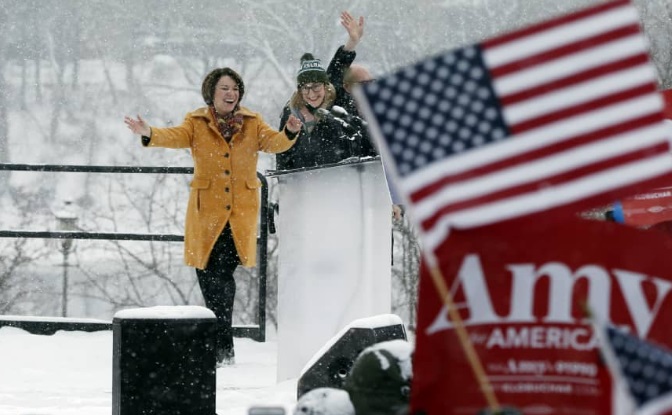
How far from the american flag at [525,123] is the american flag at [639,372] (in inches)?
18.1

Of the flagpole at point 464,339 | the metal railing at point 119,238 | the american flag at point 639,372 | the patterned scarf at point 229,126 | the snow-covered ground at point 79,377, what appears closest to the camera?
the american flag at point 639,372

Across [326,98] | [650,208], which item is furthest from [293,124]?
[650,208]

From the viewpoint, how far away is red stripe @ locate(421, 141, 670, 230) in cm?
315

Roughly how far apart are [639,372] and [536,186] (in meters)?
0.54

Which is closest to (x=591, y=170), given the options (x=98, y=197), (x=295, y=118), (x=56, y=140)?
(x=295, y=118)

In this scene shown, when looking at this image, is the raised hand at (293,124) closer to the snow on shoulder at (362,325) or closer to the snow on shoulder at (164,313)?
the snow on shoulder at (164,313)

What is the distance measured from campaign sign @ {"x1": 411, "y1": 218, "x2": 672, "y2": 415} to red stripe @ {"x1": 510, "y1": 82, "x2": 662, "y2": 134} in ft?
0.72

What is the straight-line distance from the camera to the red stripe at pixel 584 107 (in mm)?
3189

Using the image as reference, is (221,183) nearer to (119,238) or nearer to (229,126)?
(229,126)

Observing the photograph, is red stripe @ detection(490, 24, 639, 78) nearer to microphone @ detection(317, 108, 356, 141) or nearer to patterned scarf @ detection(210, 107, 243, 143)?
microphone @ detection(317, 108, 356, 141)

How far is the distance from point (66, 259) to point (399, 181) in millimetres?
10984

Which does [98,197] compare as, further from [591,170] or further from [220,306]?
[591,170]

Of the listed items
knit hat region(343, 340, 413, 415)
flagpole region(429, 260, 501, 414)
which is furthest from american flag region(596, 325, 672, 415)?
knit hat region(343, 340, 413, 415)

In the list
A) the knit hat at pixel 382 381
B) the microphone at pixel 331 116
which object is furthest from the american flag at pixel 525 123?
the microphone at pixel 331 116
